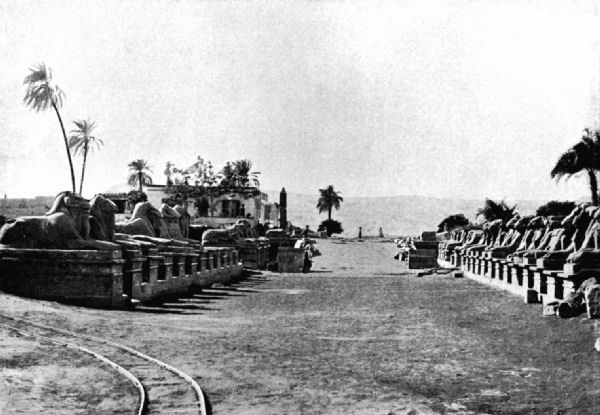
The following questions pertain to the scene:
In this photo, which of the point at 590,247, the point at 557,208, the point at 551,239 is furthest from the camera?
the point at 557,208

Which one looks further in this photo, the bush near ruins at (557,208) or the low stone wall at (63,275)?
the bush near ruins at (557,208)

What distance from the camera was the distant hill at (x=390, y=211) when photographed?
160 meters

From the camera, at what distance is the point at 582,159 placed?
3231 centimetres

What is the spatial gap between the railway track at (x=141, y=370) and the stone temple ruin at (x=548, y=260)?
6338 mm

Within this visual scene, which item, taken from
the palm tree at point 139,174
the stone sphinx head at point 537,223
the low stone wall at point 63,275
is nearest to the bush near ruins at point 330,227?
the palm tree at point 139,174

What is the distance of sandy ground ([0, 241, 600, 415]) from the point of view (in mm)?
7457

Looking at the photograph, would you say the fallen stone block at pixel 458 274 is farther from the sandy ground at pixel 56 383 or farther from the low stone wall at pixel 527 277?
the sandy ground at pixel 56 383

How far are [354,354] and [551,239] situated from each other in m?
9.71

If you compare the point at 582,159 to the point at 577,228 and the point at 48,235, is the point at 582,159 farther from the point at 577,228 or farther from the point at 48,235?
the point at 48,235

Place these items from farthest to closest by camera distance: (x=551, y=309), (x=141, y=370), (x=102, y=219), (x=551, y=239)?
(x=551, y=239), (x=102, y=219), (x=551, y=309), (x=141, y=370)

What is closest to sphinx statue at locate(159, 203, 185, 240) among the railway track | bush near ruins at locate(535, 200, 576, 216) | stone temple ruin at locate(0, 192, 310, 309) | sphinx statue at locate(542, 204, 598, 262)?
stone temple ruin at locate(0, 192, 310, 309)

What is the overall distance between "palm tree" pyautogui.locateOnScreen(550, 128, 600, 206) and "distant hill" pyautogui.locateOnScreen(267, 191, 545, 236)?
377 ft

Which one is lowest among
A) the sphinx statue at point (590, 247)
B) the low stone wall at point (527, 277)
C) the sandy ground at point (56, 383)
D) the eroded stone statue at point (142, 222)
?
the sandy ground at point (56, 383)

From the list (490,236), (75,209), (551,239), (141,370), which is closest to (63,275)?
(75,209)
